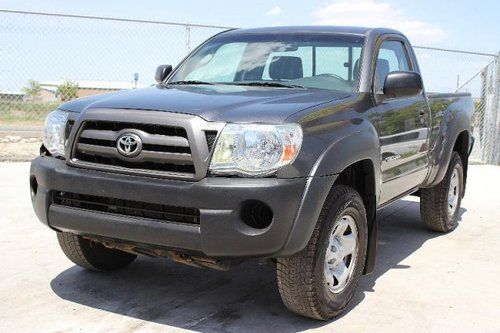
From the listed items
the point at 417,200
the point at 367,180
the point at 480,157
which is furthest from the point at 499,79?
the point at 367,180

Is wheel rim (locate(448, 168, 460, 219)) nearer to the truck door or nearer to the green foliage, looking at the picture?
the truck door

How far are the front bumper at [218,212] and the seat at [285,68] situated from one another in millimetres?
1349

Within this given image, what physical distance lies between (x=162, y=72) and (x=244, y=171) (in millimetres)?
2200

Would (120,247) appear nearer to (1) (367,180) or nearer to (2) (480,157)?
(1) (367,180)

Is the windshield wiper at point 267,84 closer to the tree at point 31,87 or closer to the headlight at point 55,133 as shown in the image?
the headlight at point 55,133

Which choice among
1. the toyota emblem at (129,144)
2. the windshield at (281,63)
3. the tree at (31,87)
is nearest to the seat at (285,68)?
the windshield at (281,63)

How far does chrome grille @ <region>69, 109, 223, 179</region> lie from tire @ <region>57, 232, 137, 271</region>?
2.94ft

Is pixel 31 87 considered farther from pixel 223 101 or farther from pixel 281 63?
pixel 223 101

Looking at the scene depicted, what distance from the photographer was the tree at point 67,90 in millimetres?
11842

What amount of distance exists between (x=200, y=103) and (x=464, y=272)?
2701mm

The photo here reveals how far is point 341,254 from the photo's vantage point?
3.66 m

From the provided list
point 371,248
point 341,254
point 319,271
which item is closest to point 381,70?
point 371,248

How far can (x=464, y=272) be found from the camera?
4.78 meters

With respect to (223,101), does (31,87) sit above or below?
below
